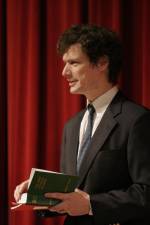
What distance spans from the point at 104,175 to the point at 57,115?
0.84m

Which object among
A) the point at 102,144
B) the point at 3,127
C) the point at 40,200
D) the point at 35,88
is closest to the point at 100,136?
the point at 102,144

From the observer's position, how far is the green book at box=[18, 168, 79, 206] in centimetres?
126

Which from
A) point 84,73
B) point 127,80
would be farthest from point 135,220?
point 127,80

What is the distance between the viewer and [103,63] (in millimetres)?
1669

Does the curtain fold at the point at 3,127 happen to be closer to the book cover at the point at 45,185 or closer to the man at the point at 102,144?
the man at the point at 102,144

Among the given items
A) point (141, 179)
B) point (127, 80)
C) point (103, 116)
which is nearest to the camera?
point (141, 179)

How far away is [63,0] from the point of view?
7.31 feet

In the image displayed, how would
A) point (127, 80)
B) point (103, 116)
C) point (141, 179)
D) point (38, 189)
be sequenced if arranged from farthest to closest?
point (127, 80), point (103, 116), point (141, 179), point (38, 189)

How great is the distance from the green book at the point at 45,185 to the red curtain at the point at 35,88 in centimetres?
94

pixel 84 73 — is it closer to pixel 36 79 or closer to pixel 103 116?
pixel 103 116

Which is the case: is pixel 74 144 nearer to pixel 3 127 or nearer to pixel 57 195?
pixel 57 195

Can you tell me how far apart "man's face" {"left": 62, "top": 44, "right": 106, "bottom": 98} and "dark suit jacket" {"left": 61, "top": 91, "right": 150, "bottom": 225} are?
111 mm

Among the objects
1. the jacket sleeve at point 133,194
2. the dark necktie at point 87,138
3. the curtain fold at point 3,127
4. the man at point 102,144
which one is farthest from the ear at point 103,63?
the curtain fold at point 3,127

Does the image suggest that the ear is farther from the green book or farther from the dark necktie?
the green book
